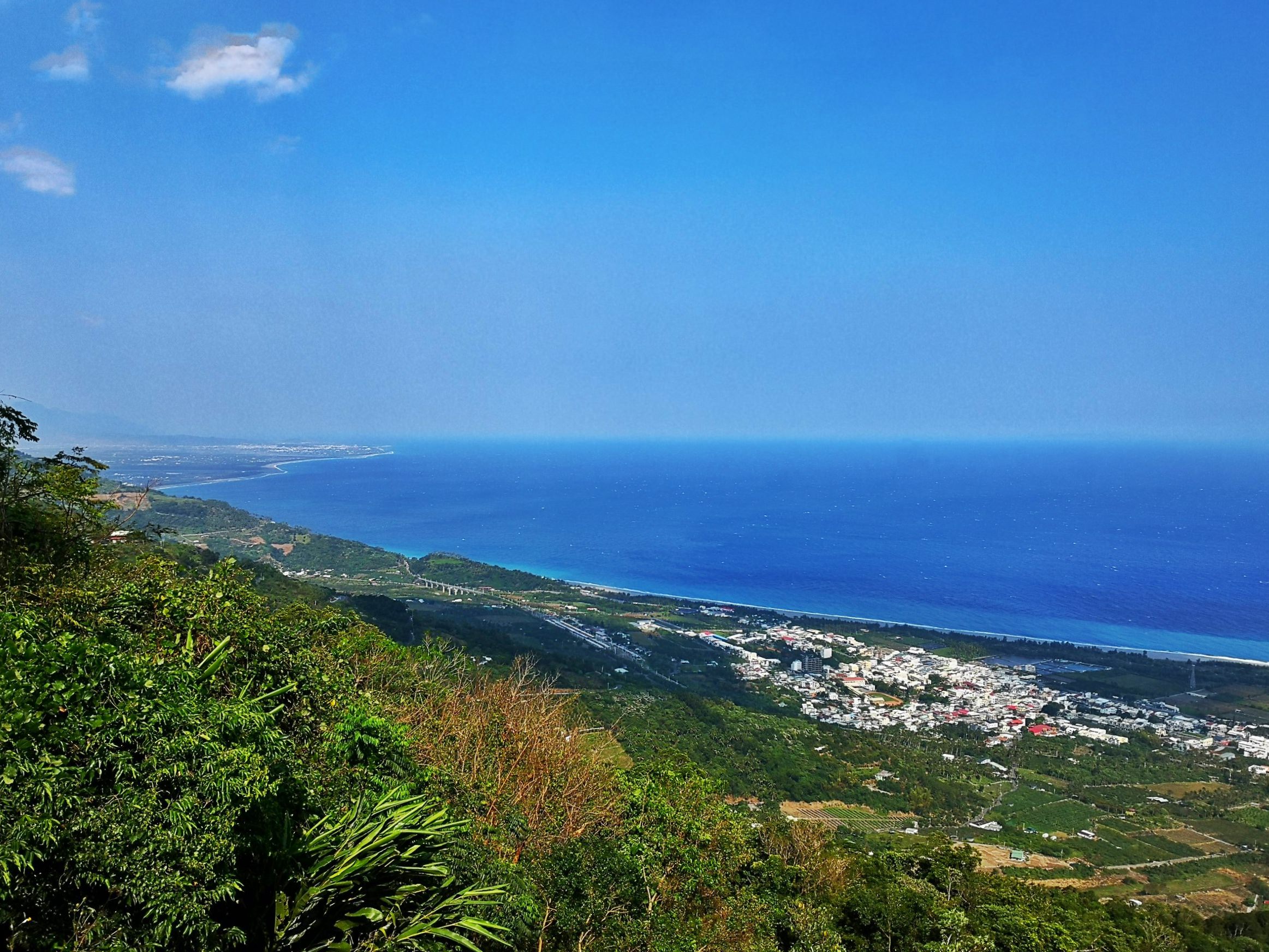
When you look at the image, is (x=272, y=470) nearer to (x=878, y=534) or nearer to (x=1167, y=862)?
(x=878, y=534)

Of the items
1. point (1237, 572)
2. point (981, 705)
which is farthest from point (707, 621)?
point (1237, 572)

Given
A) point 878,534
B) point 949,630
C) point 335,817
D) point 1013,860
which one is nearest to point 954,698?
point 949,630

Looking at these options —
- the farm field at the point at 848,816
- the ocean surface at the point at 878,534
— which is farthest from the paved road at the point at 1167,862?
the ocean surface at the point at 878,534

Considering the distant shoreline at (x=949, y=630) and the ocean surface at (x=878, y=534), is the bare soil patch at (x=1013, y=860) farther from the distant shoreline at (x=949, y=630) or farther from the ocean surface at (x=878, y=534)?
the ocean surface at (x=878, y=534)

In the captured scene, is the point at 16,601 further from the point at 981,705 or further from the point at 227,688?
the point at 981,705

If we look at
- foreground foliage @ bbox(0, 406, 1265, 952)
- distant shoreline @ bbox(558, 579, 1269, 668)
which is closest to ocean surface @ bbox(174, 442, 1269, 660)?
distant shoreline @ bbox(558, 579, 1269, 668)
